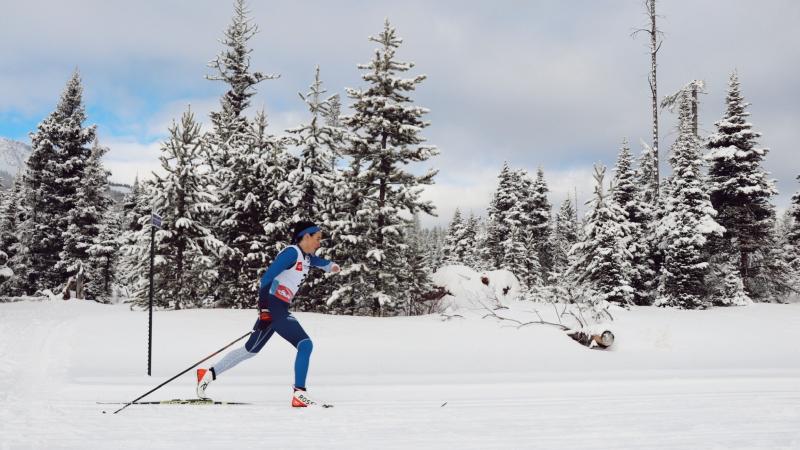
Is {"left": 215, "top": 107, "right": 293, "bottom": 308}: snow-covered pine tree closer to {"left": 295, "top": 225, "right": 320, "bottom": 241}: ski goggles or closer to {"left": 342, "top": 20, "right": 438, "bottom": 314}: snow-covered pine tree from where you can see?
{"left": 342, "top": 20, "right": 438, "bottom": 314}: snow-covered pine tree

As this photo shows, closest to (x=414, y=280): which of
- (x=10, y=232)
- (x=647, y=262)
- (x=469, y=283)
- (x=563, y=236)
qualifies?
(x=469, y=283)

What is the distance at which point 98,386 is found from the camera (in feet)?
22.3

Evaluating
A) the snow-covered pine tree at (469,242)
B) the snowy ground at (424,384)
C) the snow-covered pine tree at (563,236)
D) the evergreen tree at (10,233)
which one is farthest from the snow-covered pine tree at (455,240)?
the snowy ground at (424,384)

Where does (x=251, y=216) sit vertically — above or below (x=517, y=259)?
above

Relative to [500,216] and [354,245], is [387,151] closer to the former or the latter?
[354,245]

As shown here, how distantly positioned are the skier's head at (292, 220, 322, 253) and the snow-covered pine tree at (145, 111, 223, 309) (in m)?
12.6

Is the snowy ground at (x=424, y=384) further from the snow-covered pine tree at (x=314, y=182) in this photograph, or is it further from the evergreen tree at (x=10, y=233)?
the evergreen tree at (x=10, y=233)

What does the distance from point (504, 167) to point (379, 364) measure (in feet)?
107

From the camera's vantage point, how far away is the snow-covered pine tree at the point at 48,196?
29.8 m

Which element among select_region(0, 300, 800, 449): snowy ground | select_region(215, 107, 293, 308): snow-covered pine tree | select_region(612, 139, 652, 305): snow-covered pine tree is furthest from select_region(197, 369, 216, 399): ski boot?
select_region(612, 139, 652, 305): snow-covered pine tree

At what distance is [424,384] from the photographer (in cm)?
780

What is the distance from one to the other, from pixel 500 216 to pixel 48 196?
30540 mm

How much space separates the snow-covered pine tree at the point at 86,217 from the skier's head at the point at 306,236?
27.2m

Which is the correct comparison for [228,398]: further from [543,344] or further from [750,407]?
[543,344]
